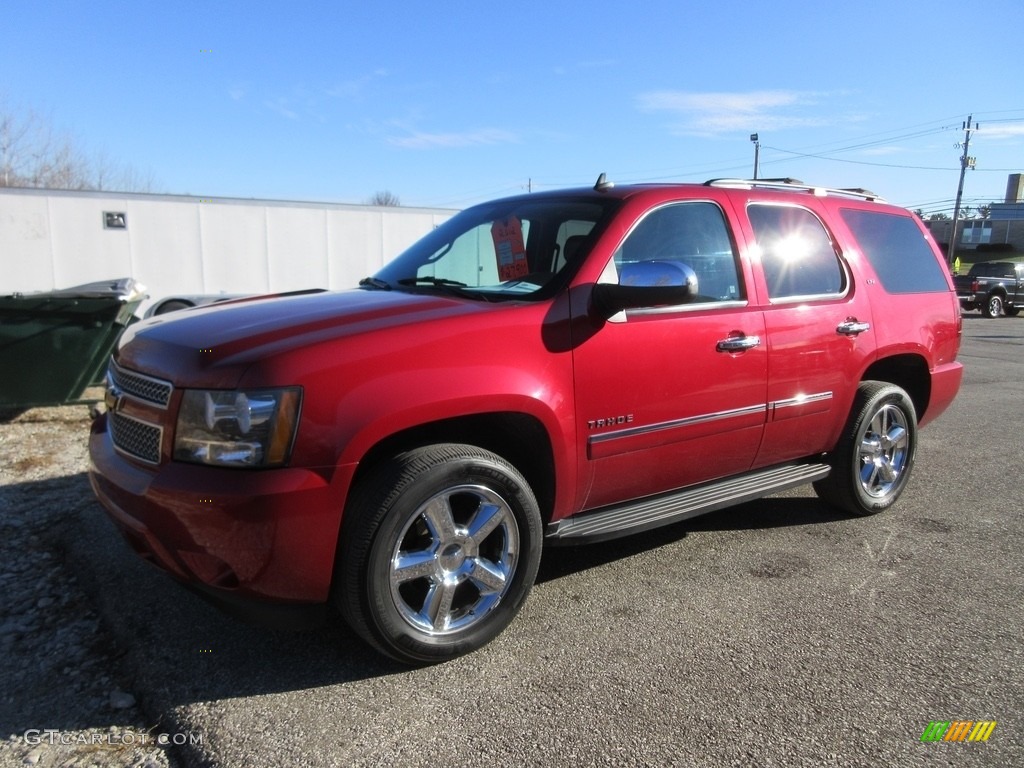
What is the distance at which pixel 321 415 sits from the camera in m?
2.45

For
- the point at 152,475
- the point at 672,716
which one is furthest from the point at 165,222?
the point at 672,716

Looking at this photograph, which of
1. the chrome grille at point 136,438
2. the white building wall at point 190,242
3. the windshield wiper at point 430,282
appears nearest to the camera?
the chrome grille at point 136,438

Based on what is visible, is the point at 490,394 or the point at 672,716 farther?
the point at 490,394

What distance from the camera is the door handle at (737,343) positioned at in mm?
3468

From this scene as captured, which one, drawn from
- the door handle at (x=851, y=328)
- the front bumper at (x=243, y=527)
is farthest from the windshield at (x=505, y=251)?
the door handle at (x=851, y=328)

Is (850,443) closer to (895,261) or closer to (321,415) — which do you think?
(895,261)

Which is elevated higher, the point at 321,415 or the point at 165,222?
the point at 165,222

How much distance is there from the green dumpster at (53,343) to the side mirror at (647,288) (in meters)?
5.09

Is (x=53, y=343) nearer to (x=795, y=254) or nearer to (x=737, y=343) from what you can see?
(x=737, y=343)

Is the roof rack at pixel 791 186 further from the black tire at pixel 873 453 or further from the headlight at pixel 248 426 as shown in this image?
the headlight at pixel 248 426

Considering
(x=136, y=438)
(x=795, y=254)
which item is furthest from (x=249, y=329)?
(x=795, y=254)

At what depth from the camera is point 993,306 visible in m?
25.0

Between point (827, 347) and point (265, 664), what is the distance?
10.3ft

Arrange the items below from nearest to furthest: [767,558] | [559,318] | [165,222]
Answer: [559,318]
[767,558]
[165,222]
